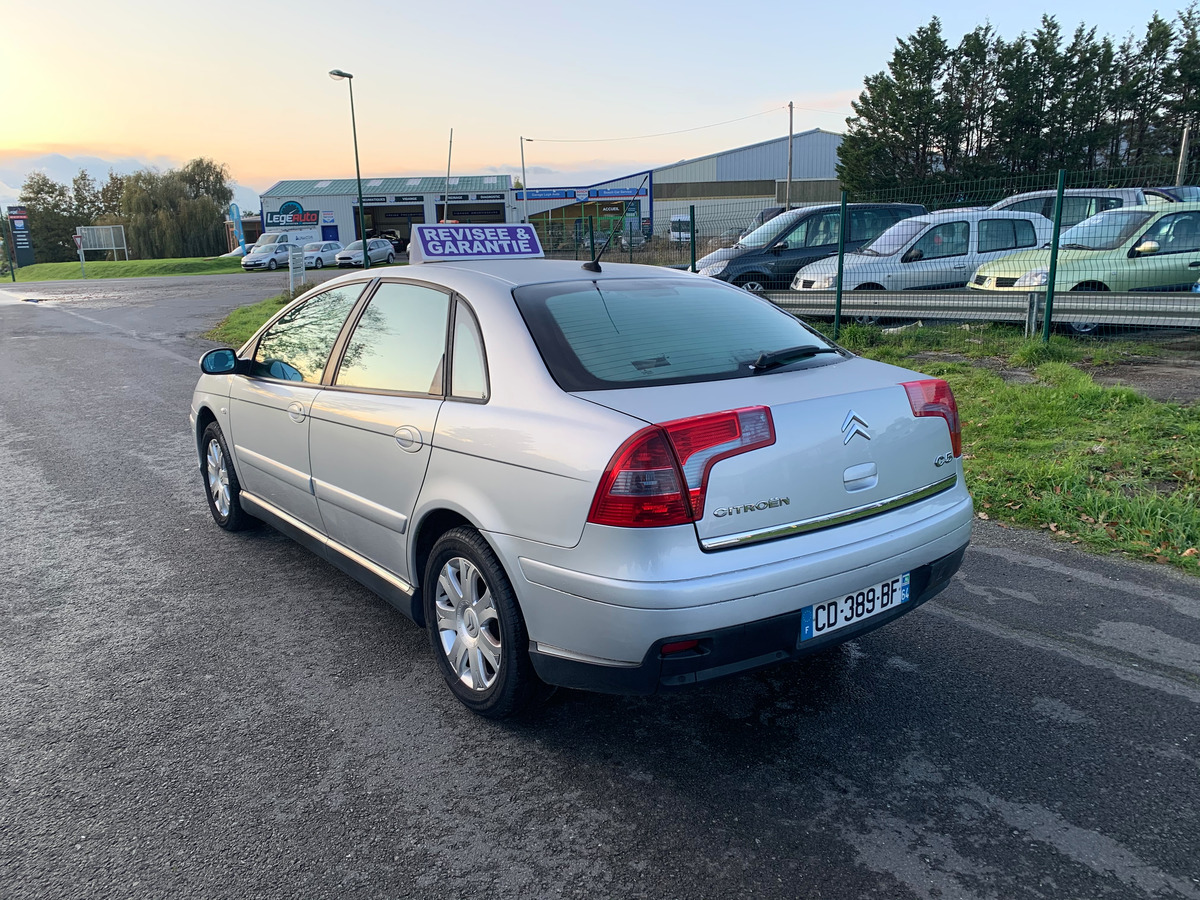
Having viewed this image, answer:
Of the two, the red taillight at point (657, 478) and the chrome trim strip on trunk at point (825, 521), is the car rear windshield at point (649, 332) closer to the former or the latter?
the red taillight at point (657, 478)

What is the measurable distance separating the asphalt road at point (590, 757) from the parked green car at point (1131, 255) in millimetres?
7367

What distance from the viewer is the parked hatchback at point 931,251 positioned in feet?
39.5

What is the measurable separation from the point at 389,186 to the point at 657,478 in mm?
69269

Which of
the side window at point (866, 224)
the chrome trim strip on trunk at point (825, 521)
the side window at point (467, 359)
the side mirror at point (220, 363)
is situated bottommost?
the chrome trim strip on trunk at point (825, 521)

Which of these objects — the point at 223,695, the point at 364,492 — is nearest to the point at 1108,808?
the point at 364,492

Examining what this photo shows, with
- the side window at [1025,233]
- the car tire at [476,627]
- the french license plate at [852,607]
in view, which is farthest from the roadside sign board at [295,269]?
the french license plate at [852,607]

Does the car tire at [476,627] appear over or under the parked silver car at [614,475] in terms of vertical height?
under

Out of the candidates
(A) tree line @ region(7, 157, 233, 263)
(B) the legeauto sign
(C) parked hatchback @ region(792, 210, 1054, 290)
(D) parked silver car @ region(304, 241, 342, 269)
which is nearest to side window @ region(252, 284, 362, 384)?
(C) parked hatchback @ region(792, 210, 1054, 290)

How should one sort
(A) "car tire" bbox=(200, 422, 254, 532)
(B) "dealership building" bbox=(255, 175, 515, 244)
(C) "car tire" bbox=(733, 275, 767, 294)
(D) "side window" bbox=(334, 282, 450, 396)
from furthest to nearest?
(B) "dealership building" bbox=(255, 175, 515, 244)
(C) "car tire" bbox=(733, 275, 767, 294)
(A) "car tire" bbox=(200, 422, 254, 532)
(D) "side window" bbox=(334, 282, 450, 396)

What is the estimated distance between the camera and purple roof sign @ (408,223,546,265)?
4684 millimetres

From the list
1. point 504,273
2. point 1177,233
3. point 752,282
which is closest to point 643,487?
point 504,273

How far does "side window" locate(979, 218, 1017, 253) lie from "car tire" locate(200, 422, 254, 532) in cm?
1080

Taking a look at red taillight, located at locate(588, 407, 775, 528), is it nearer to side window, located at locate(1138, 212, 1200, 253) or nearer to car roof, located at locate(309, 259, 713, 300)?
car roof, located at locate(309, 259, 713, 300)

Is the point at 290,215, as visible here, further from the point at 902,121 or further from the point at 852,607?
the point at 852,607
